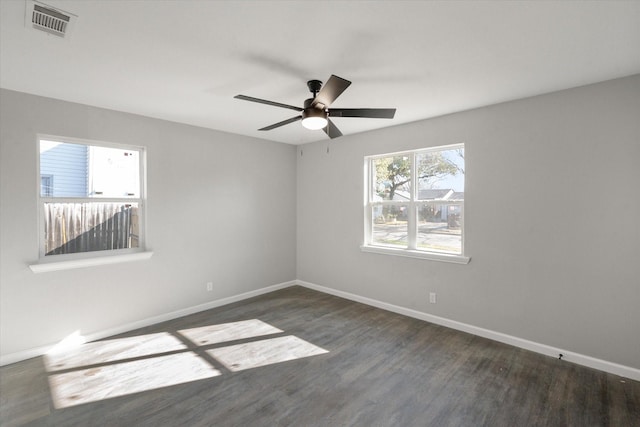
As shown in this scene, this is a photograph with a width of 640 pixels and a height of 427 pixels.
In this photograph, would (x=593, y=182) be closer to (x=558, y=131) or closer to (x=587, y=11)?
(x=558, y=131)

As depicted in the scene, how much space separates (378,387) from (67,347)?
326 centimetres

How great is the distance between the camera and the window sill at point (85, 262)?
9.81ft

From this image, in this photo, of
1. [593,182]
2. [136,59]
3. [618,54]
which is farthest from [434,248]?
[136,59]

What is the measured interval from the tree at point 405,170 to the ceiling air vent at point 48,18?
3.64 meters

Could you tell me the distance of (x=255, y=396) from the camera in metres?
2.38

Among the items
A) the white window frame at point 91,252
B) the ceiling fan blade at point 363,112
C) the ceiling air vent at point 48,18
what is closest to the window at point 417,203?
the ceiling fan blade at point 363,112

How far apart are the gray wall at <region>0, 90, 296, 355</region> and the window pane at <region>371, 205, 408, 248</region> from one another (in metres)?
1.67

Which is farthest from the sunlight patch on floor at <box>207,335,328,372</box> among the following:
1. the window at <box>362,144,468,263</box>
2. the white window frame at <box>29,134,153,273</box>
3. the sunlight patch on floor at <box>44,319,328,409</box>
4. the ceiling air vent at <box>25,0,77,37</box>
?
the ceiling air vent at <box>25,0,77,37</box>

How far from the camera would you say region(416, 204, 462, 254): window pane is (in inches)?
145

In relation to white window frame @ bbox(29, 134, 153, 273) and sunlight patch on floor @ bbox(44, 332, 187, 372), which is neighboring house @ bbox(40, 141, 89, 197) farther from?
sunlight patch on floor @ bbox(44, 332, 187, 372)

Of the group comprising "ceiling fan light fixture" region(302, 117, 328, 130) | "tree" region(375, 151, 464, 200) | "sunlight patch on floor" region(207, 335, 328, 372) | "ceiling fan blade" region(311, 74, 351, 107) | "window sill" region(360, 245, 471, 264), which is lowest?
"sunlight patch on floor" region(207, 335, 328, 372)

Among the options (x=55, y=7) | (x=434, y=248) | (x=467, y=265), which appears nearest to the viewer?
(x=55, y=7)

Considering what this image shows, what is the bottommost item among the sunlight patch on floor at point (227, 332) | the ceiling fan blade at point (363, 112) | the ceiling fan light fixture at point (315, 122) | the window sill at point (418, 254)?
the sunlight patch on floor at point (227, 332)

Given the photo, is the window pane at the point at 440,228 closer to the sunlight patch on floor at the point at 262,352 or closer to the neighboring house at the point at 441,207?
the neighboring house at the point at 441,207
